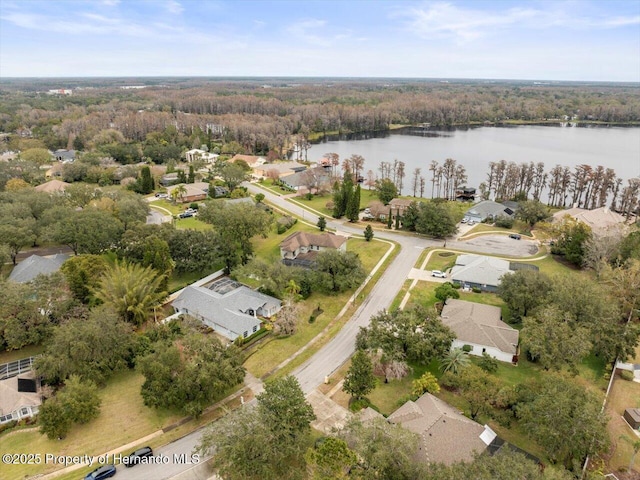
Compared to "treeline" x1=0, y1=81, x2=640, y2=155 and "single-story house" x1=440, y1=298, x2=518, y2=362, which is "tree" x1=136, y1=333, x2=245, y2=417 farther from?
"treeline" x1=0, y1=81, x2=640, y2=155

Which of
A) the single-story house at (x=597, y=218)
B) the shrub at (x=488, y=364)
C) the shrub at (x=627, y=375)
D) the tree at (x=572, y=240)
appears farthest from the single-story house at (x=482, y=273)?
the single-story house at (x=597, y=218)

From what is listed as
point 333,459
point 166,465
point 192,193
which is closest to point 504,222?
point 333,459

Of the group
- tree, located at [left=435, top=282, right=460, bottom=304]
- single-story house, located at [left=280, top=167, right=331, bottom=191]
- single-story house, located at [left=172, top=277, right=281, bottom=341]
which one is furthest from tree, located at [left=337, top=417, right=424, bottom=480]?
single-story house, located at [left=280, top=167, right=331, bottom=191]

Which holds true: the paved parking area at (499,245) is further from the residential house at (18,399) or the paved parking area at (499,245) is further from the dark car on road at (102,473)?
the residential house at (18,399)

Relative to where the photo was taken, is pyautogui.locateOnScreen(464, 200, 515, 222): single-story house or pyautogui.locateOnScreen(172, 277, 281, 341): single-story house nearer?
pyautogui.locateOnScreen(172, 277, 281, 341): single-story house

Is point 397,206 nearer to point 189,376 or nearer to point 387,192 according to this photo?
point 387,192

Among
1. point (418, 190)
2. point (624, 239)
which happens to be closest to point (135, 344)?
point (624, 239)
